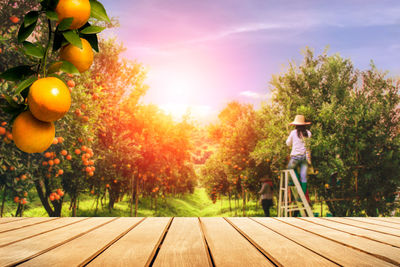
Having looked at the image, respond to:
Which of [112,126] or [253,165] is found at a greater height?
[112,126]

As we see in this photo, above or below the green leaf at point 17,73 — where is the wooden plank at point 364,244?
below

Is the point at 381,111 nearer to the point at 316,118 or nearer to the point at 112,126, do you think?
the point at 316,118

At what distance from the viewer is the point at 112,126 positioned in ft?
32.3

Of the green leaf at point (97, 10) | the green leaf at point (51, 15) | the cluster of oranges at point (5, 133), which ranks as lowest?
the green leaf at point (51, 15)

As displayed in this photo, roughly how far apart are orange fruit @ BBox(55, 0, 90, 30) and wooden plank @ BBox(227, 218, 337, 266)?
1141 millimetres

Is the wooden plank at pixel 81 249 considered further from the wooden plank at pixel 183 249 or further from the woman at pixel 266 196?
the woman at pixel 266 196

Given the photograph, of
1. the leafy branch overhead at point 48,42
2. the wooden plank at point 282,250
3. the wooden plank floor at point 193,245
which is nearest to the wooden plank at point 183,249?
the wooden plank floor at point 193,245

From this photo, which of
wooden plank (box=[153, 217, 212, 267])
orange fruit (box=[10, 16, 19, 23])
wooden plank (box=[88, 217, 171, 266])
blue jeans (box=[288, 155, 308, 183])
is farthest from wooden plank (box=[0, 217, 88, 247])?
blue jeans (box=[288, 155, 308, 183])

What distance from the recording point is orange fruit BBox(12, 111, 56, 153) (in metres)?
0.60

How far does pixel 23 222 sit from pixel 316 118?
328 inches

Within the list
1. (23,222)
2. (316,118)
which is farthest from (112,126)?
(23,222)

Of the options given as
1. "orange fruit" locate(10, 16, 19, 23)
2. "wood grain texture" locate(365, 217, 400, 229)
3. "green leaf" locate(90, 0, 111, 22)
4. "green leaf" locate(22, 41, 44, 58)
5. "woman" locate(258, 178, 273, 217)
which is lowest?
"woman" locate(258, 178, 273, 217)

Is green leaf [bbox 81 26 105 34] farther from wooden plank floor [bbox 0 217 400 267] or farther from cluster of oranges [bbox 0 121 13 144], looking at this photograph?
cluster of oranges [bbox 0 121 13 144]

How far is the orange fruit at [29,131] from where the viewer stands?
23.7 inches
